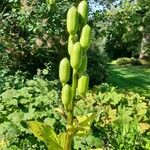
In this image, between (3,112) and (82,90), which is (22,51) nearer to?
(3,112)

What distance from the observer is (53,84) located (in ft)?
27.6

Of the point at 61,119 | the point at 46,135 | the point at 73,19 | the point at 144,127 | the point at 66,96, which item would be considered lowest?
the point at 144,127

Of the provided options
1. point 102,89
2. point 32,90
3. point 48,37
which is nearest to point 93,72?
point 48,37

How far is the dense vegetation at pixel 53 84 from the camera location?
5.41 meters

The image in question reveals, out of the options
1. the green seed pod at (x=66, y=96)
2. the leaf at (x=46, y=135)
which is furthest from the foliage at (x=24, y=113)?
the green seed pod at (x=66, y=96)

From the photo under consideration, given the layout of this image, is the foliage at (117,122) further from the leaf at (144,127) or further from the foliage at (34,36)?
the foliage at (34,36)

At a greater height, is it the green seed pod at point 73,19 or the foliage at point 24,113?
the green seed pod at point 73,19

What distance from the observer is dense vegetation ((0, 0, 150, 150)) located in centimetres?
541

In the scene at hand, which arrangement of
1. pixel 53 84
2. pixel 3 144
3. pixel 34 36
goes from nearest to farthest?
pixel 3 144
pixel 53 84
pixel 34 36

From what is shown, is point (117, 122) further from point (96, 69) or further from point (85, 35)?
point (96, 69)

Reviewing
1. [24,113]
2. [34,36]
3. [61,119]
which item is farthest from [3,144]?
[34,36]

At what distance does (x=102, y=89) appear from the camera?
29.1 feet

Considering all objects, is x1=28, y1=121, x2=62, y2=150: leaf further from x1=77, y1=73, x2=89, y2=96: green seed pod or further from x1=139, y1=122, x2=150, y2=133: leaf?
x1=139, y1=122, x2=150, y2=133: leaf

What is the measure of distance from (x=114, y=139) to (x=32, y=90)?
1370 millimetres
